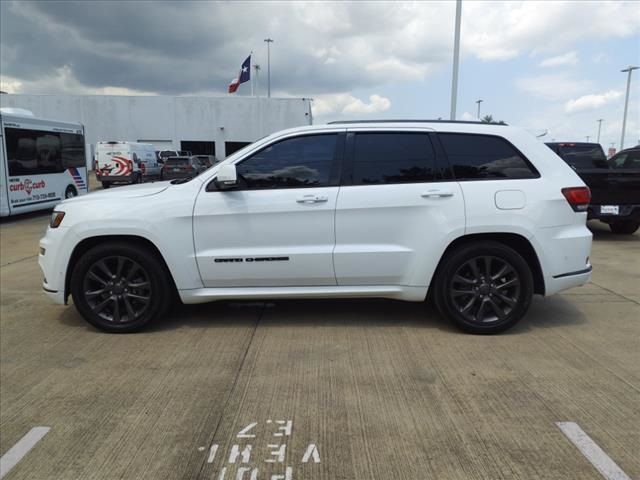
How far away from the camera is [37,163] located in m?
14.3

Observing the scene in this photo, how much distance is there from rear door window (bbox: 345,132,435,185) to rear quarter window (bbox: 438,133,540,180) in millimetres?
203

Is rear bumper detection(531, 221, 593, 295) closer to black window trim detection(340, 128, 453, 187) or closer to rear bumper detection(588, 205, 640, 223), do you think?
black window trim detection(340, 128, 453, 187)

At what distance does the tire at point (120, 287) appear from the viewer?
4398 mm

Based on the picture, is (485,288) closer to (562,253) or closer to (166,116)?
(562,253)

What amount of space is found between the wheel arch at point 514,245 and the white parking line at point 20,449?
125 inches

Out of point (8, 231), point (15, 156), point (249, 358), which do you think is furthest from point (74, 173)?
point (249, 358)

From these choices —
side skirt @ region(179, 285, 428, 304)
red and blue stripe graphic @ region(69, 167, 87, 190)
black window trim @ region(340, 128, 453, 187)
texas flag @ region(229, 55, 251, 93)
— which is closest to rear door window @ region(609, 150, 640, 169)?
black window trim @ region(340, 128, 453, 187)

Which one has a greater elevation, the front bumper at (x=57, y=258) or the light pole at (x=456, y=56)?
the light pole at (x=456, y=56)

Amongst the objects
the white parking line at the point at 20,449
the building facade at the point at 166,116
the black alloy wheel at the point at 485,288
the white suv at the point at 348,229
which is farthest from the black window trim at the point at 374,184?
the building facade at the point at 166,116

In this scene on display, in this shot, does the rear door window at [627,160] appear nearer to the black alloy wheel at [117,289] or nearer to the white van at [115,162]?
the black alloy wheel at [117,289]

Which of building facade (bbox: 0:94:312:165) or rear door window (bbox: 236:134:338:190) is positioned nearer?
rear door window (bbox: 236:134:338:190)

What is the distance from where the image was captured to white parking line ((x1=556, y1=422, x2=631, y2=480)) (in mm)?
2493

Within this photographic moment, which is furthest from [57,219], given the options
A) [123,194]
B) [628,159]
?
[628,159]

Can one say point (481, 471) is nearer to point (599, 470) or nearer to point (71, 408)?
point (599, 470)
